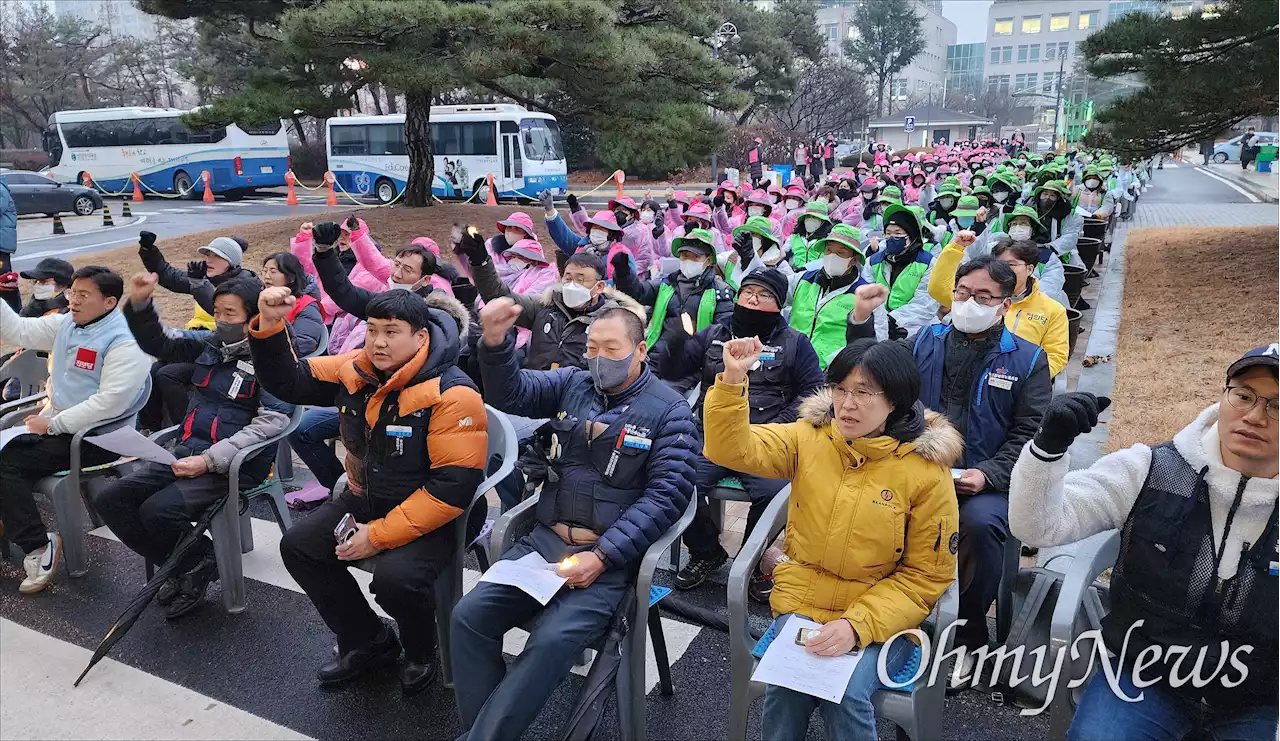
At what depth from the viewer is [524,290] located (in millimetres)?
6449

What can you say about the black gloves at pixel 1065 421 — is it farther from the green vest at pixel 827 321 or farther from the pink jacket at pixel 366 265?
the pink jacket at pixel 366 265

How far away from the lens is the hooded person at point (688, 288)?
5.61 metres

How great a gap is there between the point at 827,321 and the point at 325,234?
289 cm

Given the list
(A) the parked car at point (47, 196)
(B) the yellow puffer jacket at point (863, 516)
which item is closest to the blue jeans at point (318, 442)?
(B) the yellow puffer jacket at point (863, 516)

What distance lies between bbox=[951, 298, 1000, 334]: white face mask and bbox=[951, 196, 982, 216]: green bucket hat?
5.28 m

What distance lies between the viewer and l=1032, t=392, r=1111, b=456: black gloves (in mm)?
2178

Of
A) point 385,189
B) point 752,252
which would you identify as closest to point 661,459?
point 752,252

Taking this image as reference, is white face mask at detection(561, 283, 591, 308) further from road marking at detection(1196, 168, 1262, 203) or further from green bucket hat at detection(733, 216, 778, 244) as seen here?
road marking at detection(1196, 168, 1262, 203)

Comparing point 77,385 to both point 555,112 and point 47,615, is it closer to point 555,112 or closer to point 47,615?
point 47,615

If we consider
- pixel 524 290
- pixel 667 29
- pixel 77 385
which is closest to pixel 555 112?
pixel 667 29

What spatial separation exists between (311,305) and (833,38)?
10125 cm

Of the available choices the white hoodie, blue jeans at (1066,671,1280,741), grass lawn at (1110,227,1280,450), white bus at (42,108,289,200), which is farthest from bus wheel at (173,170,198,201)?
blue jeans at (1066,671,1280,741)

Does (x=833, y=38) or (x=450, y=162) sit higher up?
(x=833, y=38)

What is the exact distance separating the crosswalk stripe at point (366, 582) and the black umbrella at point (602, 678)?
0.71 ft
